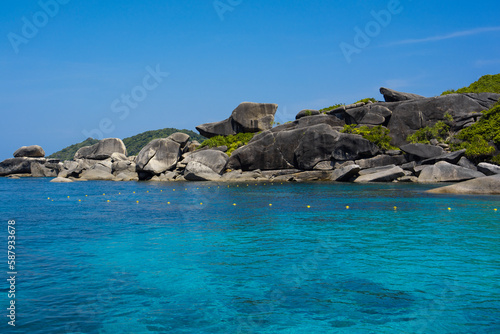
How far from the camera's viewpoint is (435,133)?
43750 mm

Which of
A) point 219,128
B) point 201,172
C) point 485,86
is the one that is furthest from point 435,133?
point 219,128

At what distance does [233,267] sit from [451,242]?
23.5 ft

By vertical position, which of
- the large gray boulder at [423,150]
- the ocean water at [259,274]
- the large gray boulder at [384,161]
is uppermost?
the large gray boulder at [423,150]

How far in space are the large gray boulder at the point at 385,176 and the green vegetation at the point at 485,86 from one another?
61.7 ft

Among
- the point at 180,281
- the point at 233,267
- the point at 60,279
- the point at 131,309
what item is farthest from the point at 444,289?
the point at 60,279

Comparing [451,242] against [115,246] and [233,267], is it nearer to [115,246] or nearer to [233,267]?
[233,267]

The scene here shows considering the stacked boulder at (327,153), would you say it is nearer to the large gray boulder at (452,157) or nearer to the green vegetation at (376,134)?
the large gray boulder at (452,157)

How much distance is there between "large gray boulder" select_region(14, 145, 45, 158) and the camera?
76000 millimetres

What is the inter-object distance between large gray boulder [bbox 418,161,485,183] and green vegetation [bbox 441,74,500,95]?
1873cm

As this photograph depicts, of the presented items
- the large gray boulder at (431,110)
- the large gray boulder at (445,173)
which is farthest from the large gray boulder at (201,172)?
the large gray boulder at (445,173)

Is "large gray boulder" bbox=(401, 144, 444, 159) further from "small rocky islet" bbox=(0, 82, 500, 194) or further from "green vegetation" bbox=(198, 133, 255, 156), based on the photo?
"green vegetation" bbox=(198, 133, 255, 156)

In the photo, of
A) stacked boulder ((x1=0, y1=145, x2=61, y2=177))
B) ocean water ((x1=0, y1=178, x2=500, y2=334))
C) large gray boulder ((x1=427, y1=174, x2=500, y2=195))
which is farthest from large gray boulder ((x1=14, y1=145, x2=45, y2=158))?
large gray boulder ((x1=427, y1=174, x2=500, y2=195))

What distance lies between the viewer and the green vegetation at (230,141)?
57750mm

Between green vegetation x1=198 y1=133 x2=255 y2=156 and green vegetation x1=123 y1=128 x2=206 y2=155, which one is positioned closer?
green vegetation x1=198 y1=133 x2=255 y2=156
